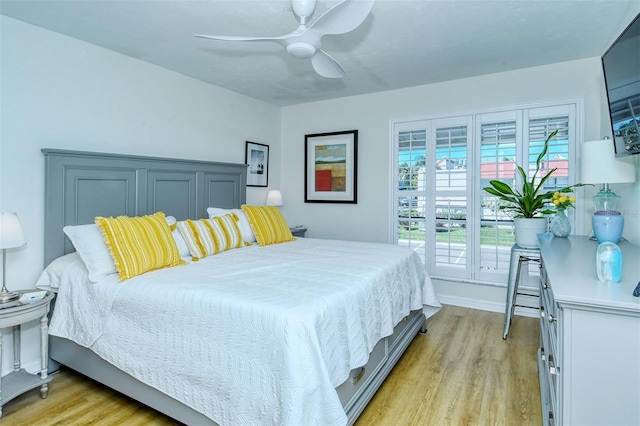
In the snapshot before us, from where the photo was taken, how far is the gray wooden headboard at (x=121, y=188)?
256cm

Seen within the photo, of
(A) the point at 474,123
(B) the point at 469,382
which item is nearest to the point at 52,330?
(B) the point at 469,382

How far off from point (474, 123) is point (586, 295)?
299 cm

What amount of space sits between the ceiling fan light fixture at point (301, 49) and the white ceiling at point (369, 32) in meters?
0.38

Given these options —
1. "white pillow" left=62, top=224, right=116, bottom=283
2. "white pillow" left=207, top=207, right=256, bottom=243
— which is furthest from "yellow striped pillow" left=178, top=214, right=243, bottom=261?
"white pillow" left=62, top=224, right=116, bottom=283

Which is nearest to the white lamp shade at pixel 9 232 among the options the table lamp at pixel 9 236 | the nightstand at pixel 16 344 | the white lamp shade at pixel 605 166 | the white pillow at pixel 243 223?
the table lamp at pixel 9 236

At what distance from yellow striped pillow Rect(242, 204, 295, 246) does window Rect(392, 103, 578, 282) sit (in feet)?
4.65

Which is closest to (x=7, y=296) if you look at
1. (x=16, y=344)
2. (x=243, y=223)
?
(x=16, y=344)

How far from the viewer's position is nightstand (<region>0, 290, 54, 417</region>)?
202 centimetres

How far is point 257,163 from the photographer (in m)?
4.61

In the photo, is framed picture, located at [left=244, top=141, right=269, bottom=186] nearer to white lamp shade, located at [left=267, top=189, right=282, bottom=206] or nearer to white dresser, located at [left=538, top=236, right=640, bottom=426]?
white lamp shade, located at [left=267, top=189, right=282, bottom=206]

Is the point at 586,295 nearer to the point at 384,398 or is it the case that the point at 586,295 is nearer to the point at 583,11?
the point at 384,398

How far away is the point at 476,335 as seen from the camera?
10.3ft

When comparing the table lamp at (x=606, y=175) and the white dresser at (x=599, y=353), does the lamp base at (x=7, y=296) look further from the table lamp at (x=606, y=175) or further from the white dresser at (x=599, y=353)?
the table lamp at (x=606, y=175)

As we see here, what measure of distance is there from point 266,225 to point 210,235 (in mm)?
698
